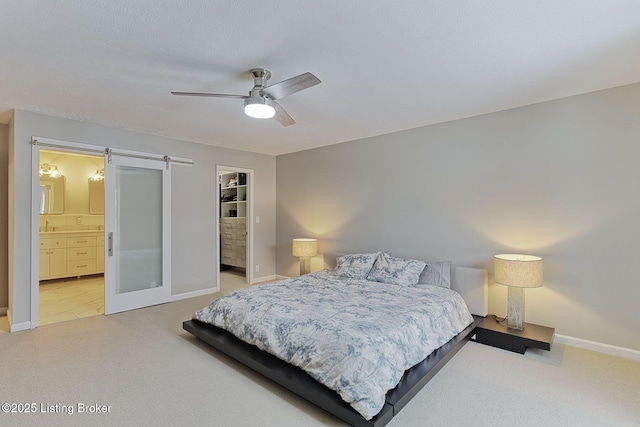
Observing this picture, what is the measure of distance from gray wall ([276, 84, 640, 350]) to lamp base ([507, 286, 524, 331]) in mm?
351

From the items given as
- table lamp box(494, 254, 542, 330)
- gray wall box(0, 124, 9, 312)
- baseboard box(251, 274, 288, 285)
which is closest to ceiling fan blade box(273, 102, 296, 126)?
table lamp box(494, 254, 542, 330)

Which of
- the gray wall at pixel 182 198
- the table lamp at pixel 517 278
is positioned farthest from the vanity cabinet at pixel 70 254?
the table lamp at pixel 517 278

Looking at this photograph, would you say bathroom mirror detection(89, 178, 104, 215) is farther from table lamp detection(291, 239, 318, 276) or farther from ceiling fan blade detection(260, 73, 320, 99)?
ceiling fan blade detection(260, 73, 320, 99)

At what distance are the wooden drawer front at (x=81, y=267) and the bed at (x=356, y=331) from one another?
4.37 meters

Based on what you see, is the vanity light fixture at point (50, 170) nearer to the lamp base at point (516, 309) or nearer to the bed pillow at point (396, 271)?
the bed pillow at point (396, 271)

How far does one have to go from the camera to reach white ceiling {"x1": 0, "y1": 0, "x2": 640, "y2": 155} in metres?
1.85

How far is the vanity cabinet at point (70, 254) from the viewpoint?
5.72 m

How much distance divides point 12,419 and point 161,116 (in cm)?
306

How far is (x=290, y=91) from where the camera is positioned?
2418 millimetres

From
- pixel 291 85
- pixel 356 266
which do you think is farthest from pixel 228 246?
pixel 291 85

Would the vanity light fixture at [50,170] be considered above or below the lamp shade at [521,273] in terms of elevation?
above

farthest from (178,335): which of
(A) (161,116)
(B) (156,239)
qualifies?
(A) (161,116)

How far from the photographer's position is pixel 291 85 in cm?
231

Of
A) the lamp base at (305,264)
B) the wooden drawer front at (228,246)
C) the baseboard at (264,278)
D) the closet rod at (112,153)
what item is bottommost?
the baseboard at (264,278)
